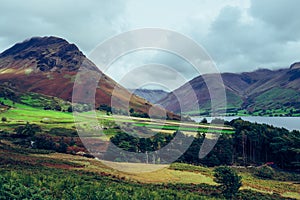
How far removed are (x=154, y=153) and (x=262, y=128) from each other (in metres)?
34.7

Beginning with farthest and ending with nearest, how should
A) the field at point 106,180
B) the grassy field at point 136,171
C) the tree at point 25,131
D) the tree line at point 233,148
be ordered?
the tree at point 25,131 → the tree line at point 233,148 → the grassy field at point 136,171 → the field at point 106,180

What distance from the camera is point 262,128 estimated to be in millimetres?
85250

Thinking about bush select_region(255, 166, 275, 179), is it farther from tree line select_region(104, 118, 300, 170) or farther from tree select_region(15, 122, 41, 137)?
tree select_region(15, 122, 41, 137)

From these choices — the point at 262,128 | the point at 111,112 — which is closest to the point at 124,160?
the point at 262,128

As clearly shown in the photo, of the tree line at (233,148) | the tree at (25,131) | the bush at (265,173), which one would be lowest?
the bush at (265,173)

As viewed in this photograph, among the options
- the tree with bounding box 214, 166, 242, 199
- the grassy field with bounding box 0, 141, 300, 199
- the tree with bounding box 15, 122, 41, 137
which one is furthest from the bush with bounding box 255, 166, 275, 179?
the tree with bounding box 15, 122, 41, 137

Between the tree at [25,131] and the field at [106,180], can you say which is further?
the tree at [25,131]

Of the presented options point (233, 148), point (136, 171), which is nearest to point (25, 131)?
point (136, 171)

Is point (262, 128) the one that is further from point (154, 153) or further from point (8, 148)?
point (8, 148)

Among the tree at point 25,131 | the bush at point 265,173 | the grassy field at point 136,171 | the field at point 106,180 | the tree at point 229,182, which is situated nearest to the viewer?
the field at point 106,180

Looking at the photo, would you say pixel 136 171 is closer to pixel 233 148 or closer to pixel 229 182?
pixel 229 182

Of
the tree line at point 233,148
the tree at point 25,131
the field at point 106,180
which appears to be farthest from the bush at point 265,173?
the tree at point 25,131

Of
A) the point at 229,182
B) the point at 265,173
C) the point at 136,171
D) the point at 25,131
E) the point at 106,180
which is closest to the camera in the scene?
the point at 229,182

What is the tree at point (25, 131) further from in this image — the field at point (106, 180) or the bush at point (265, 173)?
the bush at point (265, 173)
